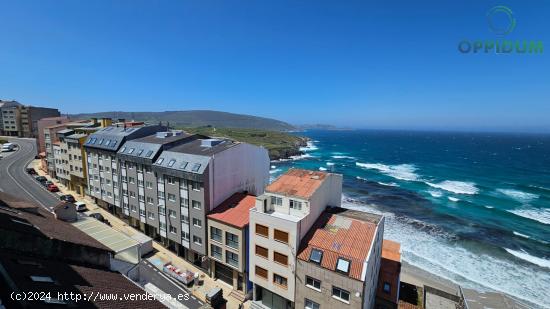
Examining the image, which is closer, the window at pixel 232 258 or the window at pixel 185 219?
the window at pixel 232 258

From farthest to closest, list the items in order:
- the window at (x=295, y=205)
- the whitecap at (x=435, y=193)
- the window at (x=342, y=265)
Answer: the whitecap at (x=435, y=193)
the window at (x=295, y=205)
the window at (x=342, y=265)

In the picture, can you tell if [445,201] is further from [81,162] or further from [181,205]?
[81,162]

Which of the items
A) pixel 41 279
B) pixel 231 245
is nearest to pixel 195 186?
pixel 231 245

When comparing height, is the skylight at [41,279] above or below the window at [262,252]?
above

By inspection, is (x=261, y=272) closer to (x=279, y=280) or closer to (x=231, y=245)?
(x=279, y=280)

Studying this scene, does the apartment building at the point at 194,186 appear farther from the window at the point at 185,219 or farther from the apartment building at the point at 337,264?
the apartment building at the point at 337,264

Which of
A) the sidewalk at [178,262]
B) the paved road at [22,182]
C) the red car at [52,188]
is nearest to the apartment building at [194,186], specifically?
the sidewalk at [178,262]
